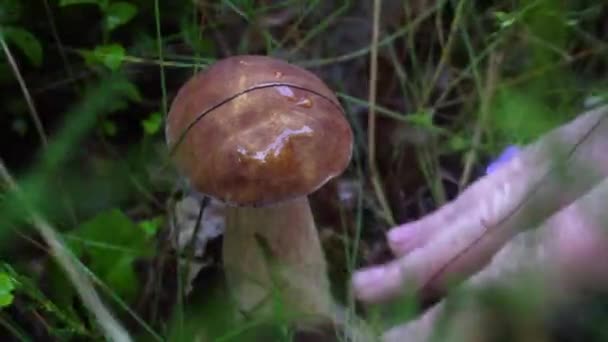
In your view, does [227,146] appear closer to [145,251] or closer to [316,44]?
[145,251]

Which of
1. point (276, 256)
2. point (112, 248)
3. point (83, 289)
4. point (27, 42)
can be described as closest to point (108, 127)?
point (27, 42)

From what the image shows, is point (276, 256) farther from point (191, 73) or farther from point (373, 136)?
point (191, 73)

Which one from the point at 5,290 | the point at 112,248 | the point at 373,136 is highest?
the point at 5,290

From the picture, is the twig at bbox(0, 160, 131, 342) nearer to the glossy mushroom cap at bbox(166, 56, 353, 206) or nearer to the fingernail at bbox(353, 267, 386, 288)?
the glossy mushroom cap at bbox(166, 56, 353, 206)

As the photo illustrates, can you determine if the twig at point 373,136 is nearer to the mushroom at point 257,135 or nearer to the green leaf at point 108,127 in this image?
the mushroom at point 257,135

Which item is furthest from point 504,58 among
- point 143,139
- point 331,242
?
point 143,139

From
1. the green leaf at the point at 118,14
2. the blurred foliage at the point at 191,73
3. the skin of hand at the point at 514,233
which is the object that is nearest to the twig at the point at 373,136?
the blurred foliage at the point at 191,73
